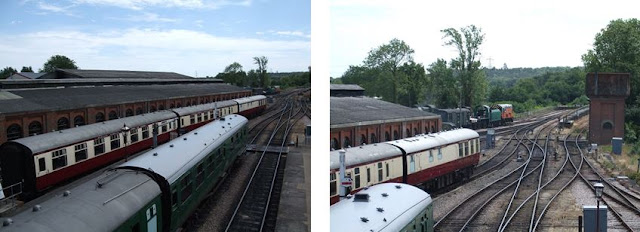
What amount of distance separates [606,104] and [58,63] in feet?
11.4

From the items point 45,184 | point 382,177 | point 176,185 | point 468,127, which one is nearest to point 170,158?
point 176,185

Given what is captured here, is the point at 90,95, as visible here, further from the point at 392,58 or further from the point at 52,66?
the point at 392,58

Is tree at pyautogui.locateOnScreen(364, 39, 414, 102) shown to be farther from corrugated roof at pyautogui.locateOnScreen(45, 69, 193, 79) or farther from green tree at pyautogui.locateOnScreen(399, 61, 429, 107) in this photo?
corrugated roof at pyautogui.locateOnScreen(45, 69, 193, 79)

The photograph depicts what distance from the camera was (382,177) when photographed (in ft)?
12.7

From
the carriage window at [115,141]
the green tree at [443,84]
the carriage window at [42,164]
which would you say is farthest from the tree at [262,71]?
the green tree at [443,84]

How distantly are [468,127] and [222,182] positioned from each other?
2.03m

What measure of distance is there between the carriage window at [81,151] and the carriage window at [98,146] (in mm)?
46

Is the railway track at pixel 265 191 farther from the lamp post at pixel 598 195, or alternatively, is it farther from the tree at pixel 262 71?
the lamp post at pixel 598 195

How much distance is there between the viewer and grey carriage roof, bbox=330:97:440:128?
379 cm

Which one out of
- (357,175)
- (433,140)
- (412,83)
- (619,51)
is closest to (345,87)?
(412,83)

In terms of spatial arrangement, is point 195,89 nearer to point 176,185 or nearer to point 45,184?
point 176,185

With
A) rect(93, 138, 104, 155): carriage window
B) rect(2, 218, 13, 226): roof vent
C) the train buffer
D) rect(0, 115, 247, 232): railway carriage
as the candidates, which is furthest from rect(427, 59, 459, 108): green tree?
rect(2, 218, 13, 226): roof vent

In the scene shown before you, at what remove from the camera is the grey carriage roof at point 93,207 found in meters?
1.85

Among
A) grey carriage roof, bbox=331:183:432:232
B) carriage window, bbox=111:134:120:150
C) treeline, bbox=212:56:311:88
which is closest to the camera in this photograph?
carriage window, bbox=111:134:120:150
